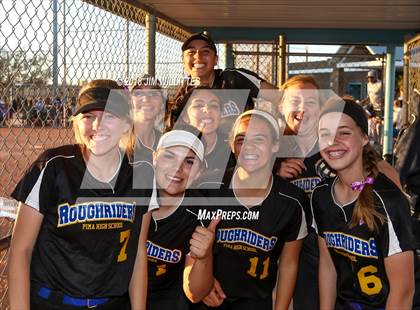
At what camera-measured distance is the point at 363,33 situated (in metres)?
10.1

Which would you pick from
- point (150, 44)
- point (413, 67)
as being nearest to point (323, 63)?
point (413, 67)

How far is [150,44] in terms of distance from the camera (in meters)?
4.95

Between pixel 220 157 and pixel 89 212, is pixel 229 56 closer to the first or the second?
pixel 220 157

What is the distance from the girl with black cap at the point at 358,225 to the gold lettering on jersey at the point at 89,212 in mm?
1166

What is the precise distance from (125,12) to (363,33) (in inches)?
246

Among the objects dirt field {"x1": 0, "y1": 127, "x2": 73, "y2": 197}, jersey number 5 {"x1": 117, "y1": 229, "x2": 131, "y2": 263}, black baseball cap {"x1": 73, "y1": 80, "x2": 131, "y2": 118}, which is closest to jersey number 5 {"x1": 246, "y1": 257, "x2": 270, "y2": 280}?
jersey number 5 {"x1": 117, "y1": 229, "x2": 131, "y2": 263}

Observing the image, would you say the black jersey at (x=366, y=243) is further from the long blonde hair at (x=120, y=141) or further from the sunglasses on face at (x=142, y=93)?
the sunglasses on face at (x=142, y=93)

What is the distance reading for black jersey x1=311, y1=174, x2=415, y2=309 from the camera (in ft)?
9.30

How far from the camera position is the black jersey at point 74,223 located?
2.53m

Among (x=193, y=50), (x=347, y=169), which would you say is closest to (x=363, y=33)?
(x=193, y=50)

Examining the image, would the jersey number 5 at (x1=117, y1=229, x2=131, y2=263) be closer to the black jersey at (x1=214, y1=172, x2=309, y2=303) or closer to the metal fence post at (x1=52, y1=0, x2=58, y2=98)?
the black jersey at (x1=214, y1=172, x2=309, y2=303)

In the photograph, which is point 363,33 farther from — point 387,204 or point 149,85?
point 387,204

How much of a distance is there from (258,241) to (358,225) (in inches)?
22.8

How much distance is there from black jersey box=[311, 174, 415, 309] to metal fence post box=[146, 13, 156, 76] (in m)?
2.41
